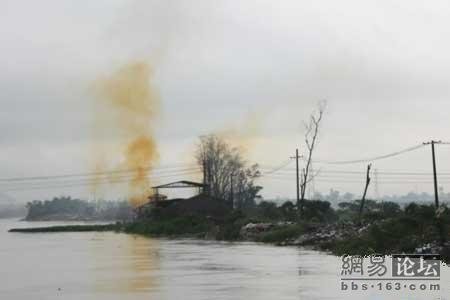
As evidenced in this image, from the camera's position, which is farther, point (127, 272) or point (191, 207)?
point (191, 207)

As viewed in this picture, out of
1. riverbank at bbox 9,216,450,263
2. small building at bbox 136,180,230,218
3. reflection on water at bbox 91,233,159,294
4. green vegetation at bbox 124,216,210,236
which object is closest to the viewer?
reflection on water at bbox 91,233,159,294

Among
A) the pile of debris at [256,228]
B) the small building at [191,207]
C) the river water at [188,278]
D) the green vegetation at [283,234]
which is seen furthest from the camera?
the small building at [191,207]

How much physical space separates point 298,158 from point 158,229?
14646 mm

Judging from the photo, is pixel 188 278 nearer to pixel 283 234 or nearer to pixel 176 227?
pixel 283 234

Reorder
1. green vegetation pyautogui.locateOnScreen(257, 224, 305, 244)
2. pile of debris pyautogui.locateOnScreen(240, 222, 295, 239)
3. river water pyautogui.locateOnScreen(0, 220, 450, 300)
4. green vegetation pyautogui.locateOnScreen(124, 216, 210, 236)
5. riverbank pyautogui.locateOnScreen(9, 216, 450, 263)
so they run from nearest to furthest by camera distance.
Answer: river water pyautogui.locateOnScreen(0, 220, 450, 300), riverbank pyautogui.locateOnScreen(9, 216, 450, 263), green vegetation pyautogui.locateOnScreen(257, 224, 305, 244), pile of debris pyautogui.locateOnScreen(240, 222, 295, 239), green vegetation pyautogui.locateOnScreen(124, 216, 210, 236)

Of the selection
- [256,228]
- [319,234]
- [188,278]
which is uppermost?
[256,228]

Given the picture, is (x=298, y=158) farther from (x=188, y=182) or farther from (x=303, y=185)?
(x=188, y=182)

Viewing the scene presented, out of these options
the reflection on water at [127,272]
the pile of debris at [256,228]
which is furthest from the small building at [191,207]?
the reflection on water at [127,272]

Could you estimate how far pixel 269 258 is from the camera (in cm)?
2922

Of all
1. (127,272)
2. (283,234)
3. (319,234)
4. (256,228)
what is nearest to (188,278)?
(127,272)

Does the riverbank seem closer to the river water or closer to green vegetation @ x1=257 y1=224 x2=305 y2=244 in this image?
green vegetation @ x1=257 y1=224 x2=305 y2=244

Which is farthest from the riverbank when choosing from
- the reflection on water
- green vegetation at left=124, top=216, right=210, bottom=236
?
the reflection on water

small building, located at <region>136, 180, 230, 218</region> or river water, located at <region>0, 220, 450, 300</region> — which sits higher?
small building, located at <region>136, 180, 230, 218</region>

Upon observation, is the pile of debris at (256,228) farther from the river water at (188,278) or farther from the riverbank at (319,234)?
the river water at (188,278)
